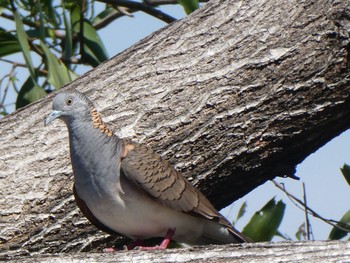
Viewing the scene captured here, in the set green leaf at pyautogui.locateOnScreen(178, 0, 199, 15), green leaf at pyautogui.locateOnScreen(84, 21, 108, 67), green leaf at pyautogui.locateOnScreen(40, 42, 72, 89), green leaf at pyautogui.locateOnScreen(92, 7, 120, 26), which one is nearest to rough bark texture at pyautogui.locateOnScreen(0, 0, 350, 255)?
green leaf at pyautogui.locateOnScreen(178, 0, 199, 15)

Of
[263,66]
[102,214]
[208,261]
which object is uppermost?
[263,66]

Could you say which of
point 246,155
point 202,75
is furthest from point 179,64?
point 246,155

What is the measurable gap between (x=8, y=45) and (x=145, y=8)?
69cm

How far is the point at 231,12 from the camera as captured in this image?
488 cm

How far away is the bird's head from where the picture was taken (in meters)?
4.57

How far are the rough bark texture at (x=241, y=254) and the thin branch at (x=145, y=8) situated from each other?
→ 6.89ft

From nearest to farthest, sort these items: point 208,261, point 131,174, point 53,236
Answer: point 208,261 → point 131,174 → point 53,236

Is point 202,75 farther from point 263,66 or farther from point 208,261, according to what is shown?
point 208,261

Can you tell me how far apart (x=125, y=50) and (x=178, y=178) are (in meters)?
0.73

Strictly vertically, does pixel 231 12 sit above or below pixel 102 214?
above

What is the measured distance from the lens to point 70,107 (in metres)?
4.58

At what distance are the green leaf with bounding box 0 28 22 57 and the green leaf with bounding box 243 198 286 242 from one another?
1491 mm

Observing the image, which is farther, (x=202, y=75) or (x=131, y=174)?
(x=202, y=75)

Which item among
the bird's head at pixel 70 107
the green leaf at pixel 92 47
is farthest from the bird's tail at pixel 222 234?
the green leaf at pixel 92 47
